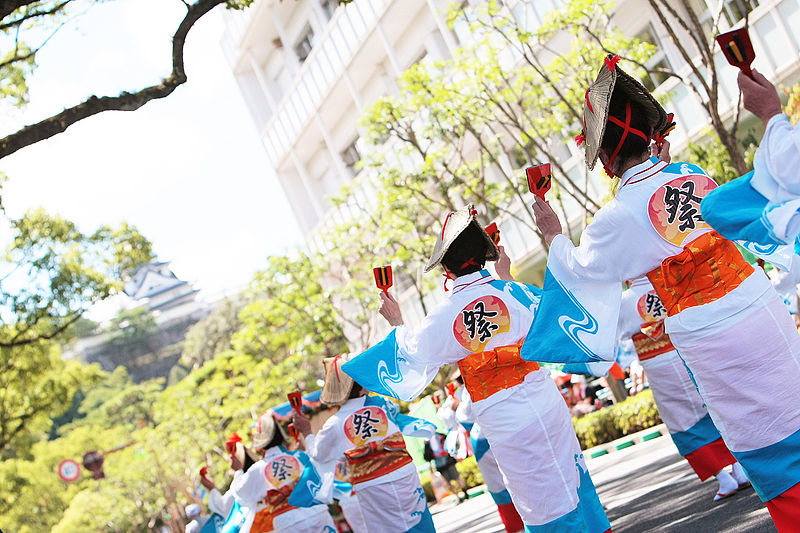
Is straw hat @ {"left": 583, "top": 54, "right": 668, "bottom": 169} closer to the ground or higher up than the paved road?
higher up

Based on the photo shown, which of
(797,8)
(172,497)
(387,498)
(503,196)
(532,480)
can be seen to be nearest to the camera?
(532,480)

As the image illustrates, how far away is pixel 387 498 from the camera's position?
6.56m

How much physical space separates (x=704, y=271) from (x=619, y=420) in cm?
987

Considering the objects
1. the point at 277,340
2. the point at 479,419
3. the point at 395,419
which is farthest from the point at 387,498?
the point at 277,340

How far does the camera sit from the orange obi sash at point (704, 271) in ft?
11.2

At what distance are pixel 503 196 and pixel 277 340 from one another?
285 inches

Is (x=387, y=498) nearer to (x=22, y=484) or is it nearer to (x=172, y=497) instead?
(x=172, y=497)

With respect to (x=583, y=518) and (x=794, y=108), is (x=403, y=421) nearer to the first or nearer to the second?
(x=583, y=518)

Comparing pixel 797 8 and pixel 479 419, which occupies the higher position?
pixel 797 8

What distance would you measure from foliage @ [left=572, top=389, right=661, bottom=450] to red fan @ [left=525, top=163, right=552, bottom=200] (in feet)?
28.8

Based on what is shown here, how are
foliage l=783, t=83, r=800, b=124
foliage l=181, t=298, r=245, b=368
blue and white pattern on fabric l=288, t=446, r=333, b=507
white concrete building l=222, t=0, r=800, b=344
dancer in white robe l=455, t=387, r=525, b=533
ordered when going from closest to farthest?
1. dancer in white robe l=455, t=387, r=525, b=533
2. blue and white pattern on fabric l=288, t=446, r=333, b=507
3. foliage l=783, t=83, r=800, b=124
4. white concrete building l=222, t=0, r=800, b=344
5. foliage l=181, t=298, r=245, b=368

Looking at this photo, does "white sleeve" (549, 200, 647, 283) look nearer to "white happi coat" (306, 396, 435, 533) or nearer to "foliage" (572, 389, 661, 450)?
"white happi coat" (306, 396, 435, 533)

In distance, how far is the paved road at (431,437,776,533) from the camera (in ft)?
16.5

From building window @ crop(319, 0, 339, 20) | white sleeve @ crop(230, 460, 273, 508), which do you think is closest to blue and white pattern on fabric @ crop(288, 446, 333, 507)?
white sleeve @ crop(230, 460, 273, 508)
